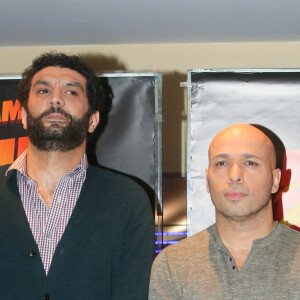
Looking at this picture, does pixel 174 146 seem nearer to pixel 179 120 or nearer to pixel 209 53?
pixel 179 120

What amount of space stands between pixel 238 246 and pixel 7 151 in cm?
127

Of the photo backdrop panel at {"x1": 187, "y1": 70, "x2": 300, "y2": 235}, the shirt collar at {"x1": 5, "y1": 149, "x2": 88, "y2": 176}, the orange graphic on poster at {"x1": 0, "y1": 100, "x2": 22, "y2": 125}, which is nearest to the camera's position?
the shirt collar at {"x1": 5, "y1": 149, "x2": 88, "y2": 176}

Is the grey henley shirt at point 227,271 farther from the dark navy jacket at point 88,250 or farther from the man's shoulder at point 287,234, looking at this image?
the dark navy jacket at point 88,250

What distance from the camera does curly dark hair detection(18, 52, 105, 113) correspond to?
8.39 feet

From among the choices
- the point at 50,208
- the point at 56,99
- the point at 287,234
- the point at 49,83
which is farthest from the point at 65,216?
the point at 287,234

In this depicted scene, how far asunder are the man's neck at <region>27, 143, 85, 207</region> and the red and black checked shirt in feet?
0.12

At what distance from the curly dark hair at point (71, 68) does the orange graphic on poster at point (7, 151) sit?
0.27m

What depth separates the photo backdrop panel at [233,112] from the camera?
108 inches

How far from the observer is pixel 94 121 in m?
2.59

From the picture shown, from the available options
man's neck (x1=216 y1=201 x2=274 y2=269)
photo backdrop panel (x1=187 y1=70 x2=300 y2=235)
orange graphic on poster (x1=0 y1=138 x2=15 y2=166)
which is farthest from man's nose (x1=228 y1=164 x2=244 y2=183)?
orange graphic on poster (x1=0 y1=138 x2=15 y2=166)

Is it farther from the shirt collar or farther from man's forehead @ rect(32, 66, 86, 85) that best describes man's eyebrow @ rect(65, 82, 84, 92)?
the shirt collar

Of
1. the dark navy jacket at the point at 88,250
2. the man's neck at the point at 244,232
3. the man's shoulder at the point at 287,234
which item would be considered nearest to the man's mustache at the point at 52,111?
the dark navy jacket at the point at 88,250

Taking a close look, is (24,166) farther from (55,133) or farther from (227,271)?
(227,271)

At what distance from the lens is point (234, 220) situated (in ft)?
Answer: 7.07
